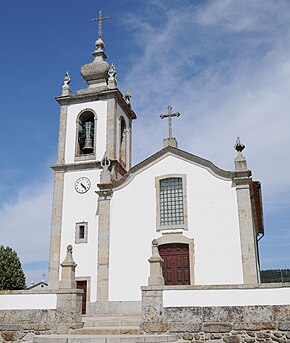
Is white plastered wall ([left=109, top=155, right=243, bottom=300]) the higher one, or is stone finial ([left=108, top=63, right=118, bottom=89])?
stone finial ([left=108, top=63, right=118, bottom=89])

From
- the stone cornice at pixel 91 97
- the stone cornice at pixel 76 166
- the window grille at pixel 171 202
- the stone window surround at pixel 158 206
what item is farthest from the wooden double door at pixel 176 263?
the stone cornice at pixel 91 97

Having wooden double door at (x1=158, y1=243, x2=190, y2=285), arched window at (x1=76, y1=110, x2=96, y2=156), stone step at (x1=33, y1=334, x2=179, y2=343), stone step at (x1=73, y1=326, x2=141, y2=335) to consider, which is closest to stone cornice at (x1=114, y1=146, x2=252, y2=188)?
wooden double door at (x1=158, y1=243, x2=190, y2=285)

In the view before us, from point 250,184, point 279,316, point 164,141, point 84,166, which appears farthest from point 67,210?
point 279,316

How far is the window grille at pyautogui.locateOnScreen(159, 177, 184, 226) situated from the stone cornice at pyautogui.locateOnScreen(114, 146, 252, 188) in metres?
0.91

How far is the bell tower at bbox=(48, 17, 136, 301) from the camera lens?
16078 millimetres

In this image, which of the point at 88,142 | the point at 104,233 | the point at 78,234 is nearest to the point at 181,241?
the point at 104,233

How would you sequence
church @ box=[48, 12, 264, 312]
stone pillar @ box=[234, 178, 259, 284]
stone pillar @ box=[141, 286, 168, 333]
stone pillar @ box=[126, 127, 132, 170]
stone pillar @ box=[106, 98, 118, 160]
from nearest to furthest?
1. stone pillar @ box=[141, 286, 168, 333]
2. stone pillar @ box=[234, 178, 259, 284]
3. church @ box=[48, 12, 264, 312]
4. stone pillar @ box=[106, 98, 118, 160]
5. stone pillar @ box=[126, 127, 132, 170]

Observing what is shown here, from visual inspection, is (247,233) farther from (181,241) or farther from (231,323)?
(231,323)

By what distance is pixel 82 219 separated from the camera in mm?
16578

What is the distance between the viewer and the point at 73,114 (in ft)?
62.0

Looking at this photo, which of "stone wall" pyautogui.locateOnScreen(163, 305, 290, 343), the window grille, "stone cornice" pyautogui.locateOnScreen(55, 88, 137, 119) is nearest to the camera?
"stone wall" pyautogui.locateOnScreen(163, 305, 290, 343)

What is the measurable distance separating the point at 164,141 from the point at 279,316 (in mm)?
8954

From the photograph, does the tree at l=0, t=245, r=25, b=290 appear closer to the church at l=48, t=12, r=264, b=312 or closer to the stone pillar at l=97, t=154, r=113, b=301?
the church at l=48, t=12, r=264, b=312

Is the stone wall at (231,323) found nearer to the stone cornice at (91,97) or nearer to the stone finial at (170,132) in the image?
the stone finial at (170,132)
